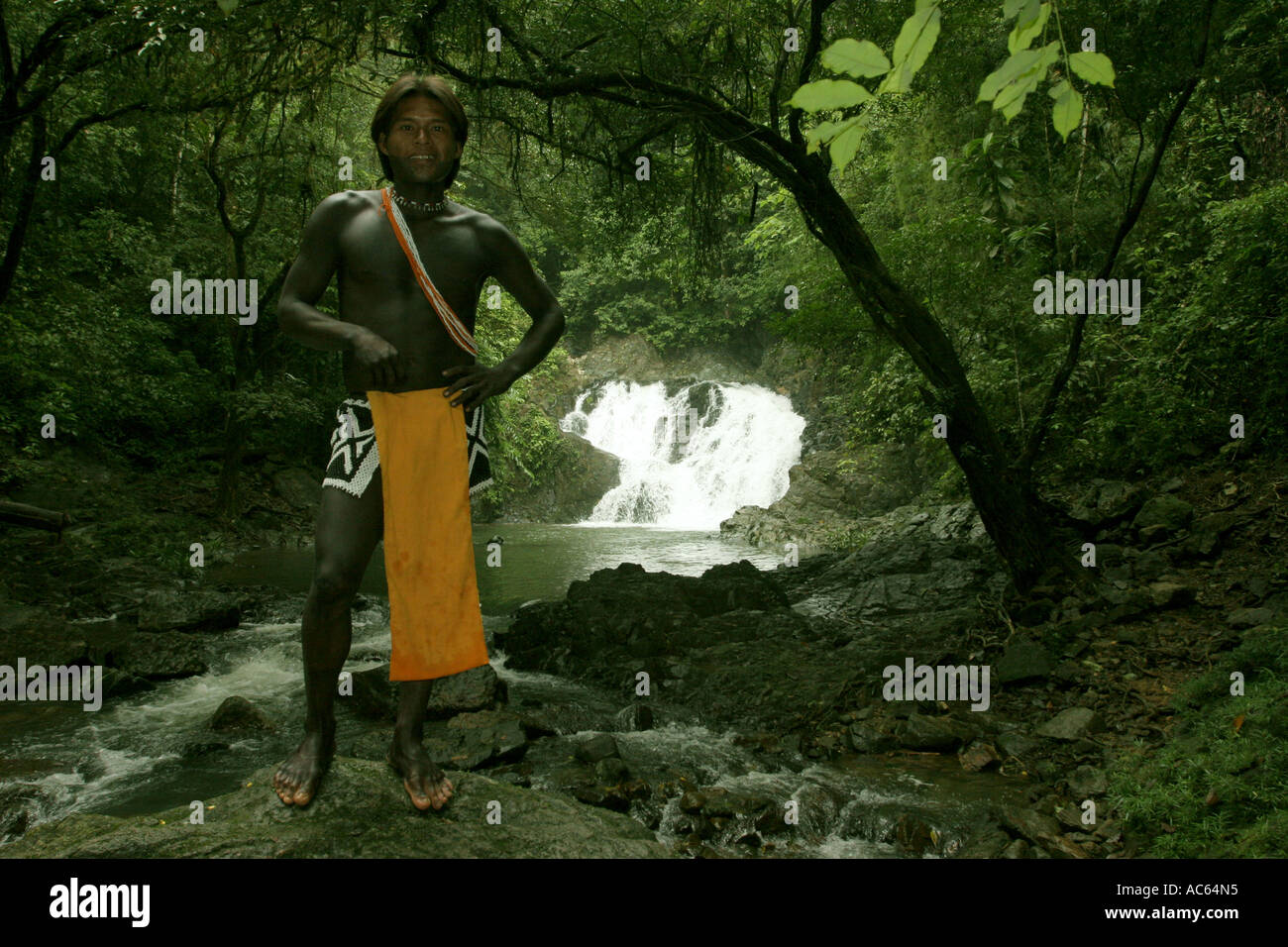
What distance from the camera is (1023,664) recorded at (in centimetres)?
555

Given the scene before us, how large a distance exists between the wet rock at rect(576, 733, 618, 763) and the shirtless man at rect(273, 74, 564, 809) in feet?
7.40

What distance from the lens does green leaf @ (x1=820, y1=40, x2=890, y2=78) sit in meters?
1.13

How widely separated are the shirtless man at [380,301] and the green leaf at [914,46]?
5.11ft

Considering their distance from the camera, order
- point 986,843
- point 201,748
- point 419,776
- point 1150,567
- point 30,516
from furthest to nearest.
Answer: point 30,516 < point 1150,567 < point 201,748 < point 986,843 < point 419,776

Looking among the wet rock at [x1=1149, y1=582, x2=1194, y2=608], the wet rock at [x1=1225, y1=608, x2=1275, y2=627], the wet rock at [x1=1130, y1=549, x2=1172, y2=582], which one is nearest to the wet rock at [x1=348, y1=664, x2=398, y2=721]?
the wet rock at [x1=1149, y1=582, x2=1194, y2=608]

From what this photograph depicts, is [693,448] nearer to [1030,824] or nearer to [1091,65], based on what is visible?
[1030,824]

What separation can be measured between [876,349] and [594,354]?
27606 millimetres

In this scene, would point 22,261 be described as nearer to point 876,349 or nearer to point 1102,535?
point 876,349

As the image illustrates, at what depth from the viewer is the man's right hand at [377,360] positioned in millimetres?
2227

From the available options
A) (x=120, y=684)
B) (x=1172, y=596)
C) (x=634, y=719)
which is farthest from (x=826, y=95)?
(x=120, y=684)

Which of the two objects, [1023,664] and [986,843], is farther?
[1023,664]

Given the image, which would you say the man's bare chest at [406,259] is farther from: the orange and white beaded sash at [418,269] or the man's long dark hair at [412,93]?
the man's long dark hair at [412,93]

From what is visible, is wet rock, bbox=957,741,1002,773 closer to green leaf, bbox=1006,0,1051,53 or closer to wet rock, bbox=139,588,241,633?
green leaf, bbox=1006,0,1051,53

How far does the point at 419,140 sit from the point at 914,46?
1763 millimetres
